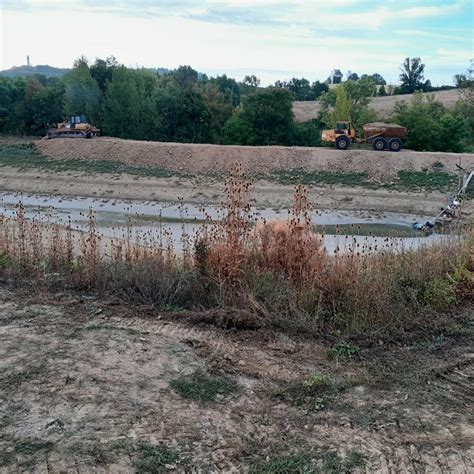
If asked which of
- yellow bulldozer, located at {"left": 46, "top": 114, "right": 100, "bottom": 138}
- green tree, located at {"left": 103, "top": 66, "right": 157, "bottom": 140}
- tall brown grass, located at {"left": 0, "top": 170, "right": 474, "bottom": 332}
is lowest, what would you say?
tall brown grass, located at {"left": 0, "top": 170, "right": 474, "bottom": 332}

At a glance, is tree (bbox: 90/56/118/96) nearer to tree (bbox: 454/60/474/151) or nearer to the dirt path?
the dirt path

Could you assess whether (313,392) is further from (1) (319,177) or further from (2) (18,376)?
(1) (319,177)

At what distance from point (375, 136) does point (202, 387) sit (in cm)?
2679

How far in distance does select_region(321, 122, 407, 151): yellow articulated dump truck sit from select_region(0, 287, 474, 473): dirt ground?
2423 centimetres

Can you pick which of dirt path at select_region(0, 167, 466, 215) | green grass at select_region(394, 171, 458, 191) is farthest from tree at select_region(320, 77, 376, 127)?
dirt path at select_region(0, 167, 466, 215)

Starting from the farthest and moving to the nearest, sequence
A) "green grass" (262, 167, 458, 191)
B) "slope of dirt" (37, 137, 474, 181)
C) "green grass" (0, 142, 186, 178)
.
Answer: "green grass" (0, 142, 186, 178), "slope of dirt" (37, 137, 474, 181), "green grass" (262, 167, 458, 191)

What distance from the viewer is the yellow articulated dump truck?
30.4 metres

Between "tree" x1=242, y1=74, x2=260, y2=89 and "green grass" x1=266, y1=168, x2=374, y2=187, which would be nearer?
"green grass" x1=266, y1=168, x2=374, y2=187

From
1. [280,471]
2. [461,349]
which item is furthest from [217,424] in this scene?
[461,349]

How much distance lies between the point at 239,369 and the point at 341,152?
84.0 feet

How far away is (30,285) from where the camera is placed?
857cm

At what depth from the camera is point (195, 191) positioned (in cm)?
2748

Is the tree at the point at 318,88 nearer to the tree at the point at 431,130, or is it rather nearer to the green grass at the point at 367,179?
the tree at the point at 431,130

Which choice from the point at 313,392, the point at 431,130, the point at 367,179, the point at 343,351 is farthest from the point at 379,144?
the point at 313,392
